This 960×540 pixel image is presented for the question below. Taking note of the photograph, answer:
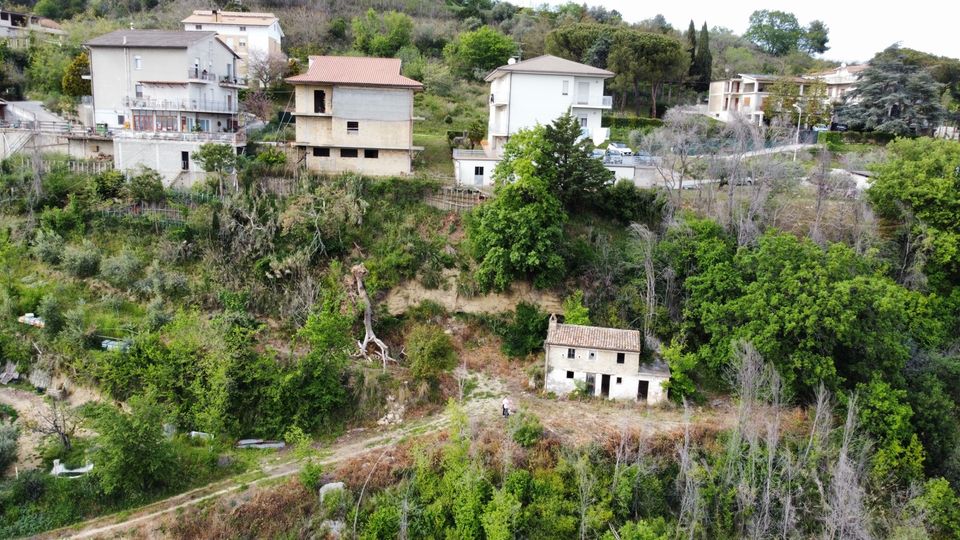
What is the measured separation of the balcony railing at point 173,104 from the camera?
38.8 m

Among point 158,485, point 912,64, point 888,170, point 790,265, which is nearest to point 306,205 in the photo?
point 158,485

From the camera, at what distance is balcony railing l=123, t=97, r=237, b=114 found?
127 feet

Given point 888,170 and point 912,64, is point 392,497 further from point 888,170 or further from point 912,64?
point 912,64

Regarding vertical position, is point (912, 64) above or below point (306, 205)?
above

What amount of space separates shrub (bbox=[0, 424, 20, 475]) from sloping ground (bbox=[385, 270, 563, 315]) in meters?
14.6

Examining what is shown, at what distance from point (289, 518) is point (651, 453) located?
490 inches

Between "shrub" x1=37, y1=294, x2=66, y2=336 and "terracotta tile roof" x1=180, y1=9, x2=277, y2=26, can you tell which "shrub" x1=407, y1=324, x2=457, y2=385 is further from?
"terracotta tile roof" x1=180, y1=9, x2=277, y2=26

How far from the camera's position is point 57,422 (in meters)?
25.1

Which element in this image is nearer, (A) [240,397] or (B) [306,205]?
(A) [240,397]

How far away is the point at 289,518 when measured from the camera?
22859 millimetres

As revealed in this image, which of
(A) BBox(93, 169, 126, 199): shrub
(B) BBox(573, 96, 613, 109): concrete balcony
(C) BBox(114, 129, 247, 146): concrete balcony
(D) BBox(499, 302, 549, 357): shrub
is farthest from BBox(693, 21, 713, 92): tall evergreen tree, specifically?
(A) BBox(93, 169, 126, 199): shrub

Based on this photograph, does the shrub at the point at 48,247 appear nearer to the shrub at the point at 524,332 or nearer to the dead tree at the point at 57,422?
the dead tree at the point at 57,422

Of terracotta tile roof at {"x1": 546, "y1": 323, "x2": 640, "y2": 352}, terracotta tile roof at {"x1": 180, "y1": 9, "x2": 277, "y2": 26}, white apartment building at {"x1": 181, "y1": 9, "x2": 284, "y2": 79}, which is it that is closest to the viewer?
terracotta tile roof at {"x1": 546, "y1": 323, "x2": 640, "y2": 352}

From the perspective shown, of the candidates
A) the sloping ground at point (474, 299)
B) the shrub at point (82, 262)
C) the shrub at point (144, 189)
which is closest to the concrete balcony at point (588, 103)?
the sloping ground at point (474, 299)
